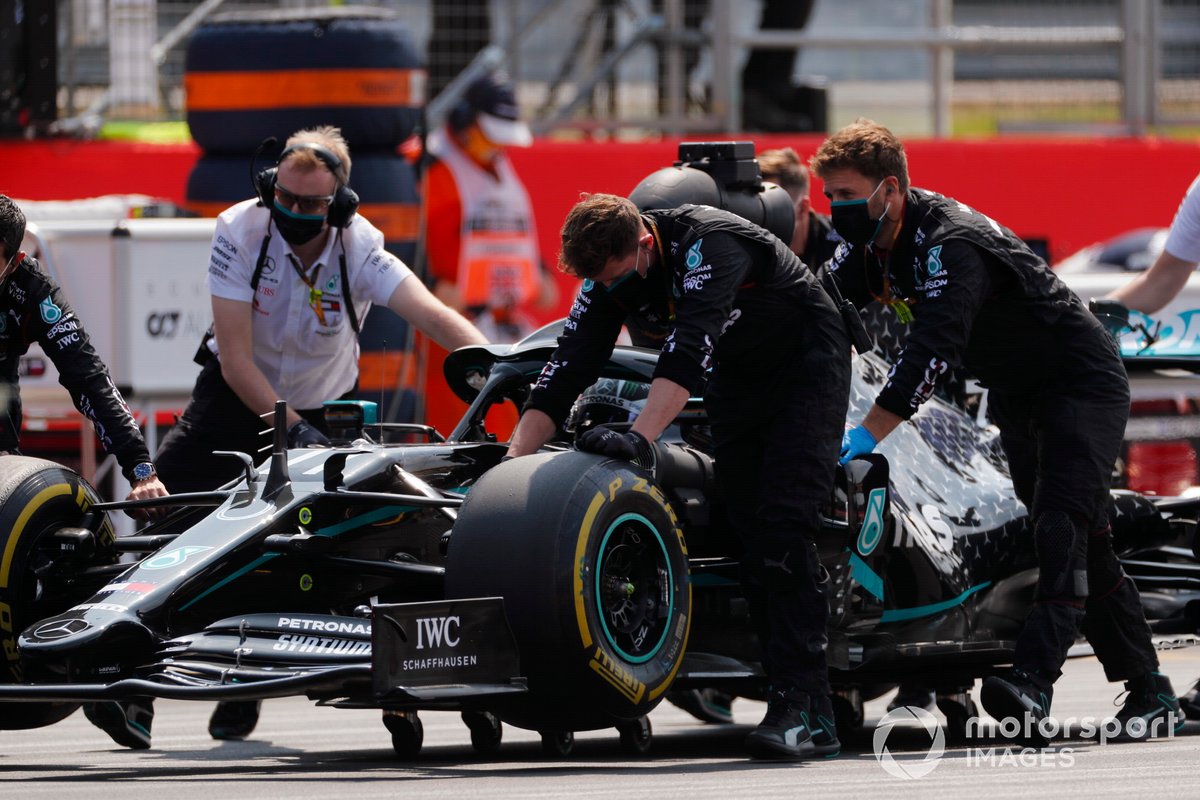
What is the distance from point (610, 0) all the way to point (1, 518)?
9.14 meters

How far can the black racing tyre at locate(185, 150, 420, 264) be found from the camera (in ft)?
38.9

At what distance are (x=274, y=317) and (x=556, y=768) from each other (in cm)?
249

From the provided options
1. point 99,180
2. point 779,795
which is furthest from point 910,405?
point 99,180

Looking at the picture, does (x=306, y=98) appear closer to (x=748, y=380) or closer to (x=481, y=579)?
(x=748, y=380)

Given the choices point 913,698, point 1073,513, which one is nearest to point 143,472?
point 1073,513

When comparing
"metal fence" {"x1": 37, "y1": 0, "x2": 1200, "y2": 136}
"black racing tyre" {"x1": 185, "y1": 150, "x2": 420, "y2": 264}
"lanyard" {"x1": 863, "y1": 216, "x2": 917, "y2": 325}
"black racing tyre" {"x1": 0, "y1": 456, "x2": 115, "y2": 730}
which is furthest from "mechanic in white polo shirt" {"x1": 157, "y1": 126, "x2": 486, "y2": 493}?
"metal fence" {"x1": 37, "y1": 0, "x2": 1200, "y2": 136}

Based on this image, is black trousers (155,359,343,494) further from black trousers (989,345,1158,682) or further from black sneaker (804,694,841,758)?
black trousers (989,345,1158,682)

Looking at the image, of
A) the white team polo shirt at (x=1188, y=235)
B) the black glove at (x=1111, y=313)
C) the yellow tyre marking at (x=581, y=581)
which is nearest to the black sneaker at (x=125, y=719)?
the yellow tyre marking at (x=581, y=581)

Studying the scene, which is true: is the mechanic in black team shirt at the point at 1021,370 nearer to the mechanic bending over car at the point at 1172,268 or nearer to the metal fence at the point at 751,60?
the mechanic bending over car at the point at 1172,268

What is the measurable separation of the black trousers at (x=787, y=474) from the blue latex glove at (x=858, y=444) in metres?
0.08

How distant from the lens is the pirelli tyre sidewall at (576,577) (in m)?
6.18

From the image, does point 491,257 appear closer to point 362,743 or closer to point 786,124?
point 786,124

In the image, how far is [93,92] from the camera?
14.2m

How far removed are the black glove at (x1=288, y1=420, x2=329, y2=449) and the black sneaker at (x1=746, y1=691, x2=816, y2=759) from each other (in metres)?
1.63
